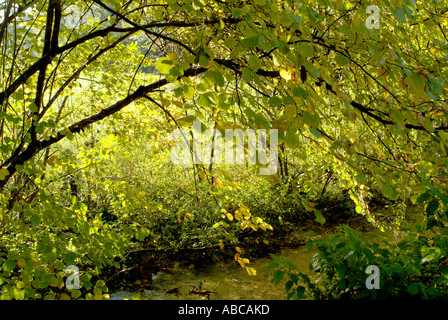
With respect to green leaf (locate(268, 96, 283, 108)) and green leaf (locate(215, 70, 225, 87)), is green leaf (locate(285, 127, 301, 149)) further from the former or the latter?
green leaf (locate(215, 70, 225, 87))

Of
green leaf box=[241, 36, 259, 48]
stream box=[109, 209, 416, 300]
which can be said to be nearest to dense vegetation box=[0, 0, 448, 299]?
green leaf box=[241, 36, 259, 48]

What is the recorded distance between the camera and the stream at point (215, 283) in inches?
181

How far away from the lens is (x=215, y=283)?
16.3ft

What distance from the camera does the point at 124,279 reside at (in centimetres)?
504

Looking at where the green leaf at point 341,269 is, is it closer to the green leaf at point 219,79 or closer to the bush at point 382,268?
the bush at point 382,268

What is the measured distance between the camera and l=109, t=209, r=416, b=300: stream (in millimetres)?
4602

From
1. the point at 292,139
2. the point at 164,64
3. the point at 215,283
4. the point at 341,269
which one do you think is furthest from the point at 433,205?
the point at 215,283

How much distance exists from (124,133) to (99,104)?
863mm

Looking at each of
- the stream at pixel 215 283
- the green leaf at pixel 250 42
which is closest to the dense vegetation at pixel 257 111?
the green leaf at pixel 250 42

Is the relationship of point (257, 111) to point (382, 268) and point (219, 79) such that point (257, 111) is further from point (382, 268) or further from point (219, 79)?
point (219, 79)
